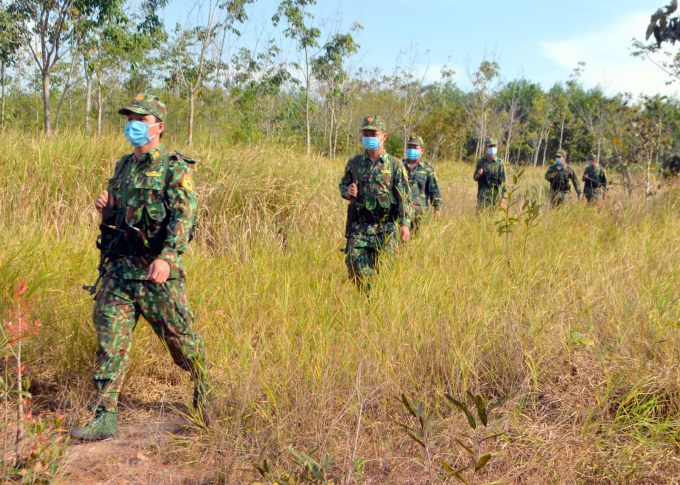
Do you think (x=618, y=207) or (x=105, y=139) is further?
(x=618, y=207)

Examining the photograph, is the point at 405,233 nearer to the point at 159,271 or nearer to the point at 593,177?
the point at 159,271

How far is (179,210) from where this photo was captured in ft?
8.49

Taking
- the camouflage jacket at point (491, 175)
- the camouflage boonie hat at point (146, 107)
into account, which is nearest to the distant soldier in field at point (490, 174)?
the camouflage jacket at point (491, 175)

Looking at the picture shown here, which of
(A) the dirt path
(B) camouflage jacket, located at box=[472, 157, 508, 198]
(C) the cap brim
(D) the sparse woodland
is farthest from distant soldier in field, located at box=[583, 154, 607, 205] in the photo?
(A) the dirt path

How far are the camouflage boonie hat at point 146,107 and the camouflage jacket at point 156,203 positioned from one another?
0.22m

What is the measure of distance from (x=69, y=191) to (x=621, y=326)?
511 centimetres

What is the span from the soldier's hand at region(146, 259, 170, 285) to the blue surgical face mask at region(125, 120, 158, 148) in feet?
2.11

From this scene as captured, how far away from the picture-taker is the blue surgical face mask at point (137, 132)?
263 centimetres

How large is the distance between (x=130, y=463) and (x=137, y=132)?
61.2 inches

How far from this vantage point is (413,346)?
2.85 metres

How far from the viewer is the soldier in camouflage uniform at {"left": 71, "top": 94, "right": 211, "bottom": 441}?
2543 mm

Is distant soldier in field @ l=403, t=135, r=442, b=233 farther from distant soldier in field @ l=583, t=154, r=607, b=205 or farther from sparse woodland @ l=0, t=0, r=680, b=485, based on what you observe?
distant soldier in field @ l=583, t=154, r=607, b=205

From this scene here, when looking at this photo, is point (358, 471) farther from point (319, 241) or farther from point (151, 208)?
point (319, 241)

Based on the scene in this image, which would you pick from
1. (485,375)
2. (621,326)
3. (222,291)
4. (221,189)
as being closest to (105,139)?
(221,189)
